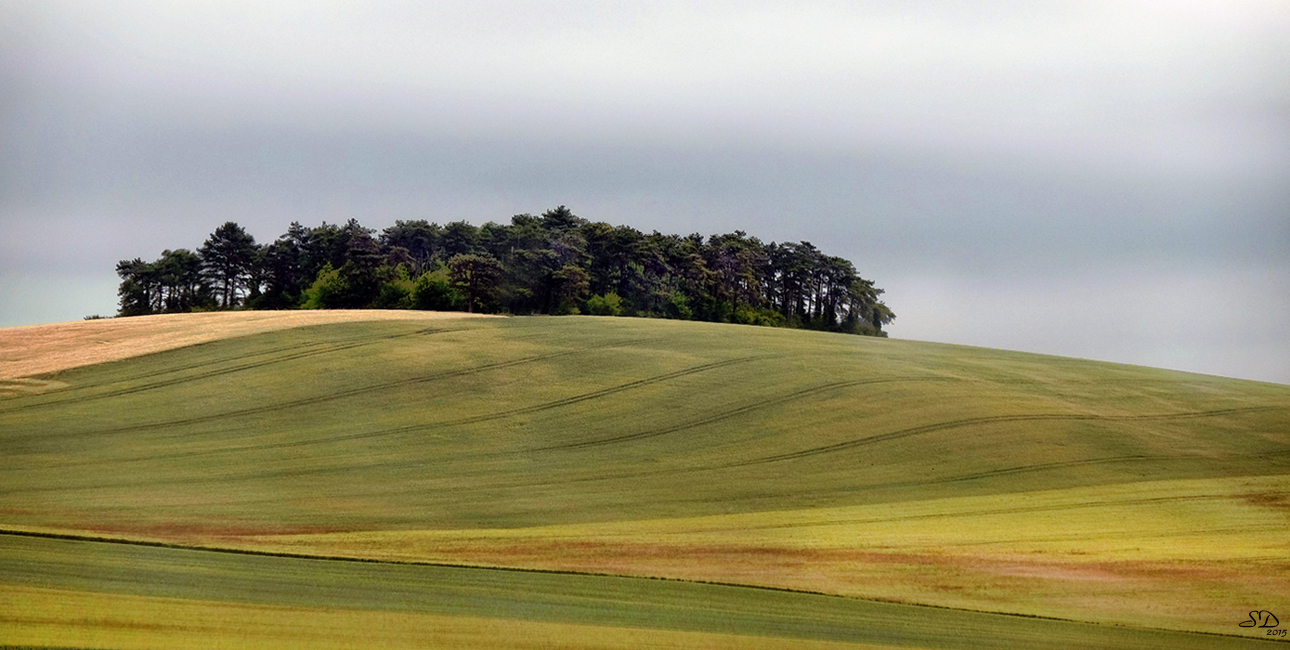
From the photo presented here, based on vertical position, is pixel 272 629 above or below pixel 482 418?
below

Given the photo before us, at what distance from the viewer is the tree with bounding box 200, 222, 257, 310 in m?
50.5

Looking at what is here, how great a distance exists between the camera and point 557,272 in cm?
4347

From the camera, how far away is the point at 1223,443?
20875 millimetres

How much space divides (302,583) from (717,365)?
15416 millimetres

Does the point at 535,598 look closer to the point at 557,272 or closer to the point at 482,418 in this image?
the point at 482,418

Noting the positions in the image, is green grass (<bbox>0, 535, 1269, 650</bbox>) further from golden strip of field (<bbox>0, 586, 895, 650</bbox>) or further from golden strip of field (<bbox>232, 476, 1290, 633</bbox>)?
golden strip of field (<bbox>232, 476, 1290, 633</bbox>)

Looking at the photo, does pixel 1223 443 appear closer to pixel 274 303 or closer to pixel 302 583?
pixel 302 583

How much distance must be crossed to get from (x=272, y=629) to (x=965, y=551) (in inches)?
378

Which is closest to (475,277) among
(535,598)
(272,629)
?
(535,598)

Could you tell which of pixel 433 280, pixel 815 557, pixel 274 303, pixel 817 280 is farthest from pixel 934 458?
pixel 274 303
